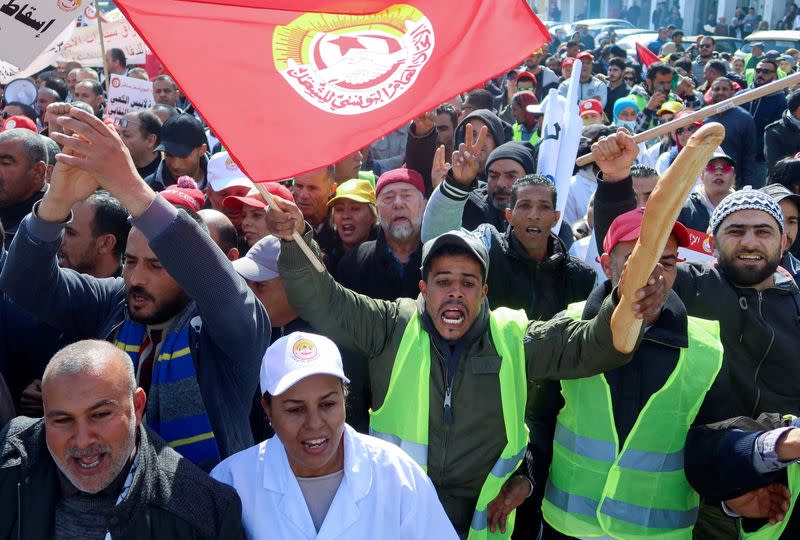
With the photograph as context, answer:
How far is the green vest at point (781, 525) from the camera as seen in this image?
2867 millimetres

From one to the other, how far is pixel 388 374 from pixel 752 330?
142cm

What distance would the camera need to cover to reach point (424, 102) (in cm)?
311

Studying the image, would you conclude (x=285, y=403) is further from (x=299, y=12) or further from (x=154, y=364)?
(x=299, y=12)

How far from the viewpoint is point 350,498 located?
2.47 m

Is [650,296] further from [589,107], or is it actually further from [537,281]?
[589,107]

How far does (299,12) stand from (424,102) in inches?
21.3

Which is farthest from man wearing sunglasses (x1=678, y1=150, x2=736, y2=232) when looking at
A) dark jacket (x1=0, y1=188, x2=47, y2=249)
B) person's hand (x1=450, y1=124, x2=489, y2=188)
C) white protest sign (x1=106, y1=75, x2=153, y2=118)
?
white protest sign (x1=106, y1=75, x2=153, y2=118)

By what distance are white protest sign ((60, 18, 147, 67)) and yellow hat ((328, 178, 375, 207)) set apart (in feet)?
26.9

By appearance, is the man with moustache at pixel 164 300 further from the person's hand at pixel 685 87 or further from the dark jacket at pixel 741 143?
the person's hand at pixel 685 87

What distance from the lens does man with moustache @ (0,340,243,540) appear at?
88.8 inches

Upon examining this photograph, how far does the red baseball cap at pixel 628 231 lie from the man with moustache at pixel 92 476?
172 cm

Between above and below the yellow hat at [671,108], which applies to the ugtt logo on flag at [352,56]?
below

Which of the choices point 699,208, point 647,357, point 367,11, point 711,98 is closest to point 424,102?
point 367,11

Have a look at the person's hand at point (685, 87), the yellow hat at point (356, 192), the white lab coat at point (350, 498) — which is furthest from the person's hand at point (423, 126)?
the person's hand at point (685, 87)
